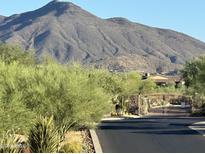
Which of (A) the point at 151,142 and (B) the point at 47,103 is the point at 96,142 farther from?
(B) the point at 47,103

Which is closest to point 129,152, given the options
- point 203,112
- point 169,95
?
point 203,112

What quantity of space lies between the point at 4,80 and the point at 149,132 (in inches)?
451

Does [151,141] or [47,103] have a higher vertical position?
[47,103]

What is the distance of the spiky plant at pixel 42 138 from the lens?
21516mm

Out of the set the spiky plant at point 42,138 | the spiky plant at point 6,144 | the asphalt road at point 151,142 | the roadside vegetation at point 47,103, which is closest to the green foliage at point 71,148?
the roadside vegetation at point 47,103

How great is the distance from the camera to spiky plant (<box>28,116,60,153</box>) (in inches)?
847

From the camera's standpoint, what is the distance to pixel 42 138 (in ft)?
70.6

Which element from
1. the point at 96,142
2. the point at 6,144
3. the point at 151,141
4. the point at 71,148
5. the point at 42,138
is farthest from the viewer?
the point at 151,141

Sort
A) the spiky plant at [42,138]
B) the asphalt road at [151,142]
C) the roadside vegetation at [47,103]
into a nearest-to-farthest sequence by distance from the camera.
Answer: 1. the roadside vegetation at [47,103]
2. the spiky plant at [42,138]
3. the asphalt road at [151,142]

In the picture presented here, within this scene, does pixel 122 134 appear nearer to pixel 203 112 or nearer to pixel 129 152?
pixel 129 152

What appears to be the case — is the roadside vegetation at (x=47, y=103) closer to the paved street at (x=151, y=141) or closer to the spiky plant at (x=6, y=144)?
the spiky plant at (x=6, y=144)

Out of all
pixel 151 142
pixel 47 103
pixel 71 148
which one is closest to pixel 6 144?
pixel 71 148

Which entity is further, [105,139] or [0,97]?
[105,139]

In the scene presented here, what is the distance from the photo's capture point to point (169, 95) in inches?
3494
